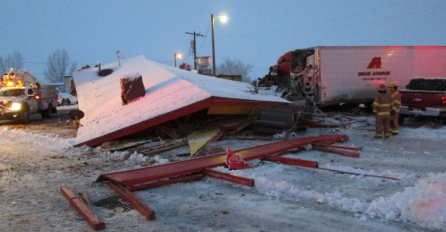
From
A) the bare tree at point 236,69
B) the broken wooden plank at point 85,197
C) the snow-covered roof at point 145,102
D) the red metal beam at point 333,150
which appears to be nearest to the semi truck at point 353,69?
the snow-covered roof at point 145,102

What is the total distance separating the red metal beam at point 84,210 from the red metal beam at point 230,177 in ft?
7.25

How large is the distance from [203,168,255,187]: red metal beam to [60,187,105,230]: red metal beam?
87.0 inches

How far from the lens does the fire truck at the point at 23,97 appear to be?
1759 centimetres

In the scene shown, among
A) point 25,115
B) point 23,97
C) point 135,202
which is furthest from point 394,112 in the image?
point 23,97

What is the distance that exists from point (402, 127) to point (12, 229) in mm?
11994

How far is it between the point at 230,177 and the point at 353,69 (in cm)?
1229

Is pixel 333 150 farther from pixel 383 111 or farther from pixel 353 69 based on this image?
pixel 353 69

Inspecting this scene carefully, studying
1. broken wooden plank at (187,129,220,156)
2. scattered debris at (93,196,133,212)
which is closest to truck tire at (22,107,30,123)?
broken wooden plank at (187,129,220,156)

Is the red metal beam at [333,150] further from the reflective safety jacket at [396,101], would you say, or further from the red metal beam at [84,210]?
the red metal beam at [84,210]

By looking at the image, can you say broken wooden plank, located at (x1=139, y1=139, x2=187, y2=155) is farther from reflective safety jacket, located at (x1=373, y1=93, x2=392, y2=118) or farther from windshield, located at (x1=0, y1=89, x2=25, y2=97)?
windshield, located at (x1=0, y1=89, x2=25, y2=97)

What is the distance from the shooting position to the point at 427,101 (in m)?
11.4

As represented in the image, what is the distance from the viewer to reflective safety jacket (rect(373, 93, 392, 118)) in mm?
9836

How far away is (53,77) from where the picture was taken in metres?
85.2

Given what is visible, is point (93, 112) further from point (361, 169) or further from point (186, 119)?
point (361, 169)
